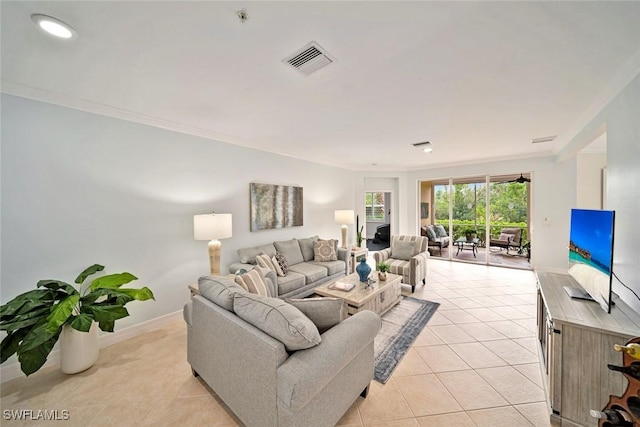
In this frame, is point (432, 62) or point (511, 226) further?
point (511, 226)

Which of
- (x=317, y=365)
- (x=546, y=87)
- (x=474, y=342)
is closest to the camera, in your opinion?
(x=317, y=365)

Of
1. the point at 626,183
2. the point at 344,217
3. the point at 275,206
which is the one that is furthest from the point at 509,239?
the point at 275,206

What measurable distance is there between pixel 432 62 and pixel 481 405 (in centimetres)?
261

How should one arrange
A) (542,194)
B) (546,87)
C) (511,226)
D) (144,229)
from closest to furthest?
(546,87)
(144,229)
(542,194)
(511,226)

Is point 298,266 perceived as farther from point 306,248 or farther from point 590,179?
point 590,179

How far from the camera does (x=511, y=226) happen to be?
5.95 m

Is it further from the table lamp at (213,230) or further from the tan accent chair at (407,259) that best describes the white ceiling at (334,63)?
the tan accent chair at (407,259)

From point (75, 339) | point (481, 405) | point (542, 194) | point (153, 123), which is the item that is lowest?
point (481, 405)

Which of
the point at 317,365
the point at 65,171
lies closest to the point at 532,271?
the point at 317,365

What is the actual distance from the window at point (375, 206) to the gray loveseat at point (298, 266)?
3158 mm

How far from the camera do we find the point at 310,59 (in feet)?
5.86

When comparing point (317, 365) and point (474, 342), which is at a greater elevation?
point (317, 365)

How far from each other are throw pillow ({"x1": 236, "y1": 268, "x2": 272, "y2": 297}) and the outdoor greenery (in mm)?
5800

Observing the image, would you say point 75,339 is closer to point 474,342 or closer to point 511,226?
point 474,342
